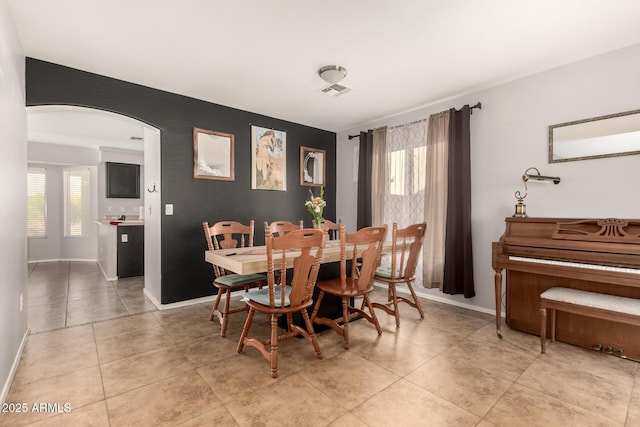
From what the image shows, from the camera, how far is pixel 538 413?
1.72 m

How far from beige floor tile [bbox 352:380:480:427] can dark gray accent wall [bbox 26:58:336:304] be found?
2.74 metres

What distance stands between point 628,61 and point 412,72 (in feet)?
5.67

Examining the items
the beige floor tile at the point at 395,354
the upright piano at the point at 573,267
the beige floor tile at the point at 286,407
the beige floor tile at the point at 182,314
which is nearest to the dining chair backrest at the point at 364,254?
the beige floor tile at the point at 395,354

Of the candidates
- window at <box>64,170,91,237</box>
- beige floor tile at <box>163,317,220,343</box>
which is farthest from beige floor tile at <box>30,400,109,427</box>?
window at <box>64,170,91,237</box>

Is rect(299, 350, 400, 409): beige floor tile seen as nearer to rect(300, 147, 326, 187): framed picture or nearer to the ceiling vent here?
the ceiling vent

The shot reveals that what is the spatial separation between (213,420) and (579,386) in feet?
7.36

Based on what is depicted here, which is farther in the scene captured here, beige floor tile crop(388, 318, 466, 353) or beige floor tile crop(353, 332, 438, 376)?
beige floor tile crop(388, 318, 466, 353)

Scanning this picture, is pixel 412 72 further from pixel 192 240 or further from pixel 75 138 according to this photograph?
pixel 75 138

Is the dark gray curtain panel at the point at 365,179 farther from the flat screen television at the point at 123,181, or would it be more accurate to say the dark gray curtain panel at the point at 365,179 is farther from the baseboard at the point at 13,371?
the flat screen television at the point at 123,181

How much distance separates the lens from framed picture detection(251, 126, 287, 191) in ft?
14.3

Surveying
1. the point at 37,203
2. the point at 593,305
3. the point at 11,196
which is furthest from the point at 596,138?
the point at 37,203

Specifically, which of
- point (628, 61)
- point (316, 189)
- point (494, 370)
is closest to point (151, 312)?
point (316, 189)

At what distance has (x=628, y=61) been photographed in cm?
260

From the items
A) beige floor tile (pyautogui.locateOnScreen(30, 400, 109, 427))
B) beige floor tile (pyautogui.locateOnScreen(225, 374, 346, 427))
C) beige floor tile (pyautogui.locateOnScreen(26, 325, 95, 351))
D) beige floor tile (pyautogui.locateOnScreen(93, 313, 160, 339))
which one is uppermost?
beige floor tile (pyautogui.locateOnScreen(26, 325, 95, 351))
